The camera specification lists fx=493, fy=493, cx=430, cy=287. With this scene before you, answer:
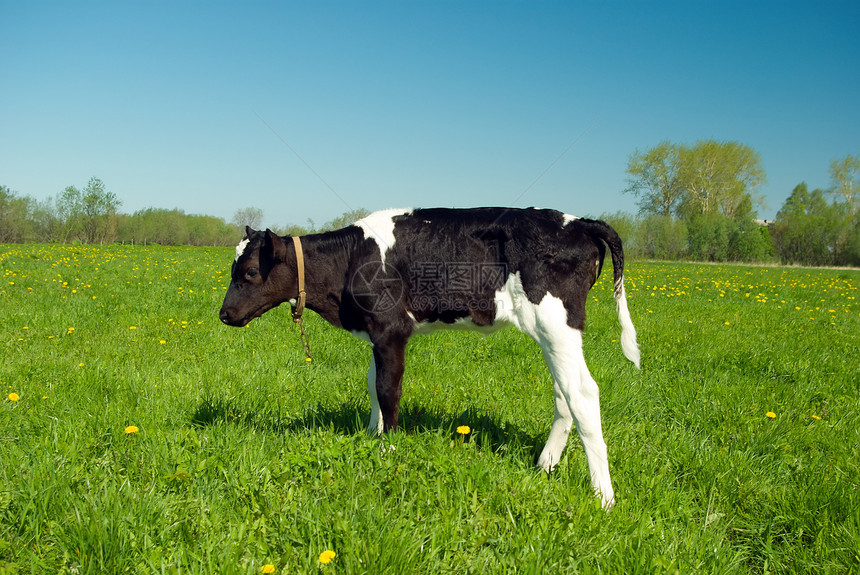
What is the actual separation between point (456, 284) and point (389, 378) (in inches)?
31.7

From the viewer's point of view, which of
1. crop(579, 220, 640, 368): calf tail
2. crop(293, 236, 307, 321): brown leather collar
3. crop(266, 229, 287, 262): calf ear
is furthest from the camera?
crop(293, 236, 307, 321): brown leather collar

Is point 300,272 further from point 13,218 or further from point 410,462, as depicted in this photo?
point 13,218

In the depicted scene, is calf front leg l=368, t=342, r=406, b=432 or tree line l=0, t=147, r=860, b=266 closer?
calf front leg l=368, t=342, r=406, b=432

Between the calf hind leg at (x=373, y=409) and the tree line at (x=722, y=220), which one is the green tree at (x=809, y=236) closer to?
the tree line at (x=722, y=220)

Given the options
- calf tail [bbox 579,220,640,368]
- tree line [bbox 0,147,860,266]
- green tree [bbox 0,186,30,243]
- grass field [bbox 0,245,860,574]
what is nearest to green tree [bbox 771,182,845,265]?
tree line [bbox 0,147,860,266]

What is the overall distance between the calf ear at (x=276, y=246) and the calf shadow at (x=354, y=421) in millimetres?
1292

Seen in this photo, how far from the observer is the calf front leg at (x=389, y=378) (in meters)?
3.45

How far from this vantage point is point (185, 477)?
290 cm

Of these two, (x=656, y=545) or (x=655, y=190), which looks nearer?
(x=656, y=545)

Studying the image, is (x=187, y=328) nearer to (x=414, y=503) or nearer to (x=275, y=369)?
(x=275, y=369)

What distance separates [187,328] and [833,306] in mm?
13209

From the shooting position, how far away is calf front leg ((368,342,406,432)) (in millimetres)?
3449

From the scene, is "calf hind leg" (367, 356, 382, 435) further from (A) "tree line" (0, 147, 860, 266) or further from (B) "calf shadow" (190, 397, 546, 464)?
(A) "tree line" (0, 147, 860, 266)

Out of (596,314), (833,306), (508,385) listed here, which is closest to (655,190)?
(833,306)
